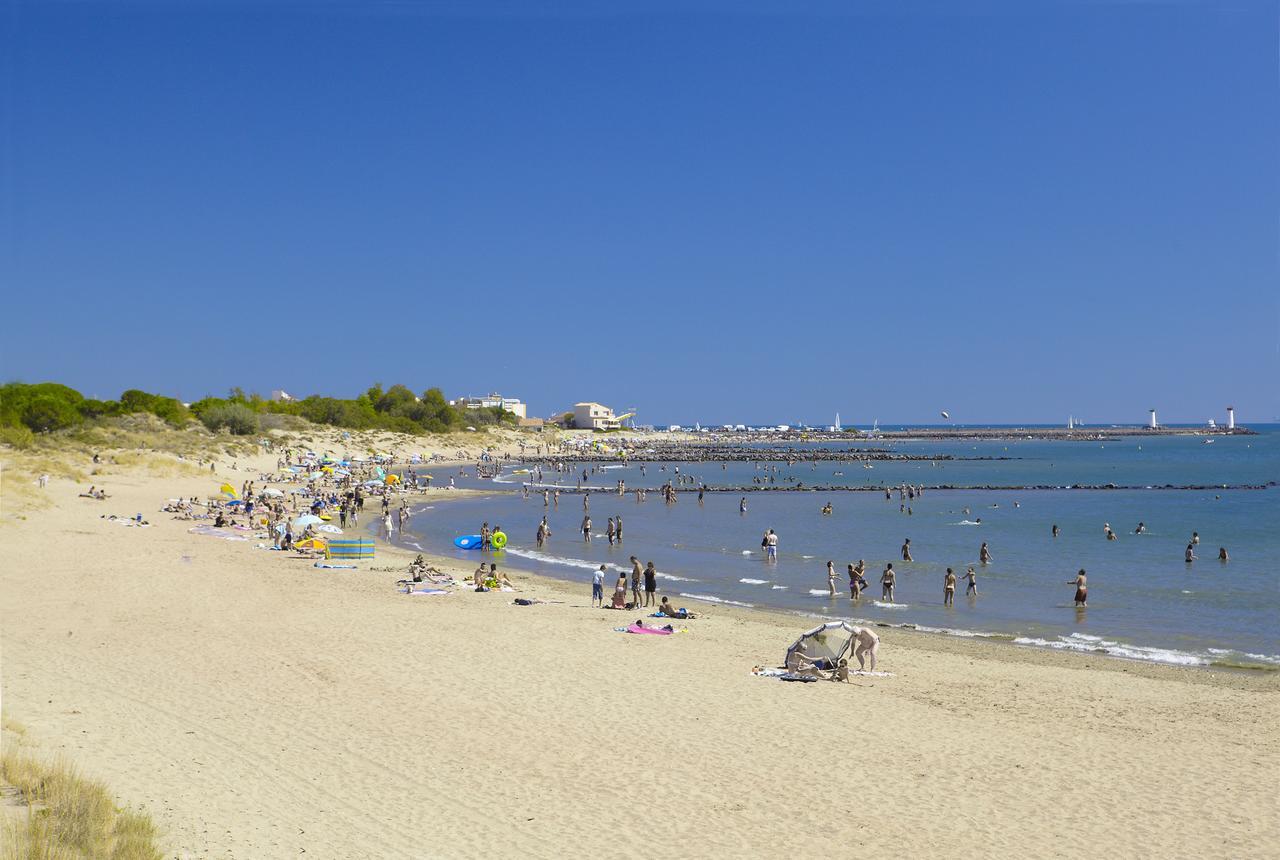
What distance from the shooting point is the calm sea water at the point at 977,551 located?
19.6 meters

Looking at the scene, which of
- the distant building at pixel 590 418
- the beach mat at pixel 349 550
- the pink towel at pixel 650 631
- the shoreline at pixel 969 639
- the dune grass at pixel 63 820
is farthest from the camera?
the distant building at pixel 590 418

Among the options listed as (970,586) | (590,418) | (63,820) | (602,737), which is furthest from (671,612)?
(590,418)

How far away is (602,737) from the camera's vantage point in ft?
35.2

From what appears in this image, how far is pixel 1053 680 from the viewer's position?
1427 centimetres

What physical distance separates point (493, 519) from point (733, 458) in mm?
61394

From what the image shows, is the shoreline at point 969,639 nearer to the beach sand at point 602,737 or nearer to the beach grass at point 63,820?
the beach sand at point 602,737

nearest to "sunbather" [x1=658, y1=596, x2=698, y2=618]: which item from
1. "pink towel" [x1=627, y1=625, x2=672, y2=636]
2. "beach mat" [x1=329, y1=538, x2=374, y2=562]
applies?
"pink towel" [x1=627, y1=625, x2=672, y2=636]

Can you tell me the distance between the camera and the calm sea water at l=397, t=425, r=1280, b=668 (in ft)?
64.2

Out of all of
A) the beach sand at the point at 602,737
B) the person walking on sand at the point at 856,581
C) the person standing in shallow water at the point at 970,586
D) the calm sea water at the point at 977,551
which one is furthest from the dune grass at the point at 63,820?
the person standing in shallow water at the point at 970,586

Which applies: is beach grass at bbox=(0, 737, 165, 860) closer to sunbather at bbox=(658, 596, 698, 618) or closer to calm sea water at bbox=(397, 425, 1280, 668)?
sunbather at bbox=(658, 596, 698, 618)

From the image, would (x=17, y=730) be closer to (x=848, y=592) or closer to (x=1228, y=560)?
(x=848, y=592)

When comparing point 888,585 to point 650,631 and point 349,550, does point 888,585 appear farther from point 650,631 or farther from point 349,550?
point 349,550

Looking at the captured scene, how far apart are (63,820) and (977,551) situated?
30064mm

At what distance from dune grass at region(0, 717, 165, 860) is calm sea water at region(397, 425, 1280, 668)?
15.4 metres
